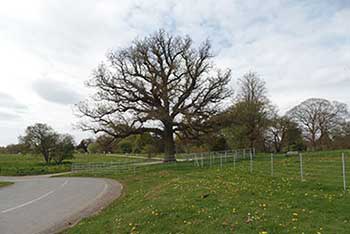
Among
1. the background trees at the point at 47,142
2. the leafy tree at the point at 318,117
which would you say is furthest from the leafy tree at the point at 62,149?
the leafy tree at the point at 318,117

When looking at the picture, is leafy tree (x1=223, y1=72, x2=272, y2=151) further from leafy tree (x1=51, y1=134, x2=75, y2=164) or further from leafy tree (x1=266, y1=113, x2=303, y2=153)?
leafy tree (x1=51, y1=134, x2=75, y2=164)

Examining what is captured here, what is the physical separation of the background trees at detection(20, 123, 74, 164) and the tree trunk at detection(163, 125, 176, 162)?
1177 inches

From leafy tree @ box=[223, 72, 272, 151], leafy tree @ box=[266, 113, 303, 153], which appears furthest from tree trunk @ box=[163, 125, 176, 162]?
leafy tree @ box=[266, 113, 303, 153]

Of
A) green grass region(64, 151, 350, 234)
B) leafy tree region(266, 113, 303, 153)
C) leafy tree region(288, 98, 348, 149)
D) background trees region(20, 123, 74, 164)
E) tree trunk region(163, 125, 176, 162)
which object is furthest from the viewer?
background trees region(20, 123, 74, 164)

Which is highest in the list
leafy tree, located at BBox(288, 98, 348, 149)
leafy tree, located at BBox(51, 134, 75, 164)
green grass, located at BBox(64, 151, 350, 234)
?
leafy tree, located at BBox(288, 98, 348, 149)

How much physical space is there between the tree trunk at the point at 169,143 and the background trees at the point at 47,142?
29887mm

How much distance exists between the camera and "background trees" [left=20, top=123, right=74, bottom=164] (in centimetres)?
6072

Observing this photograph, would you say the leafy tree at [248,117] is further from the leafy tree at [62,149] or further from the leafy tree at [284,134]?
the leafy tree at [62,149]

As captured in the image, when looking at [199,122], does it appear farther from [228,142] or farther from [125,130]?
[228,142]

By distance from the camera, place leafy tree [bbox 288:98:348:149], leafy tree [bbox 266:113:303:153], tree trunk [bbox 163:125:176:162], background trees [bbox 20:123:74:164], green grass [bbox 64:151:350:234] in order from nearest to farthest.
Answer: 1. green grass [bbox 64:151:350:234]
2. tree trunk [bbox 163:125:176:162]
3. leafy tree [bbox 266:113:303:153]
4. leafy tree [bbox 288:98:348:149]
5. background trees [bbox 20:123:74:164]

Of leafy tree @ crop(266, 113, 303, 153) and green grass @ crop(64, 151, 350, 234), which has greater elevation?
leafy tree @ crop(266, 113, 303, 153)

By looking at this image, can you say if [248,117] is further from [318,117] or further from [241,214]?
[241,214]

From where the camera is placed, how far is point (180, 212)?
9406 millimetres

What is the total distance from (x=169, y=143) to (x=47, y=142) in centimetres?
3125
